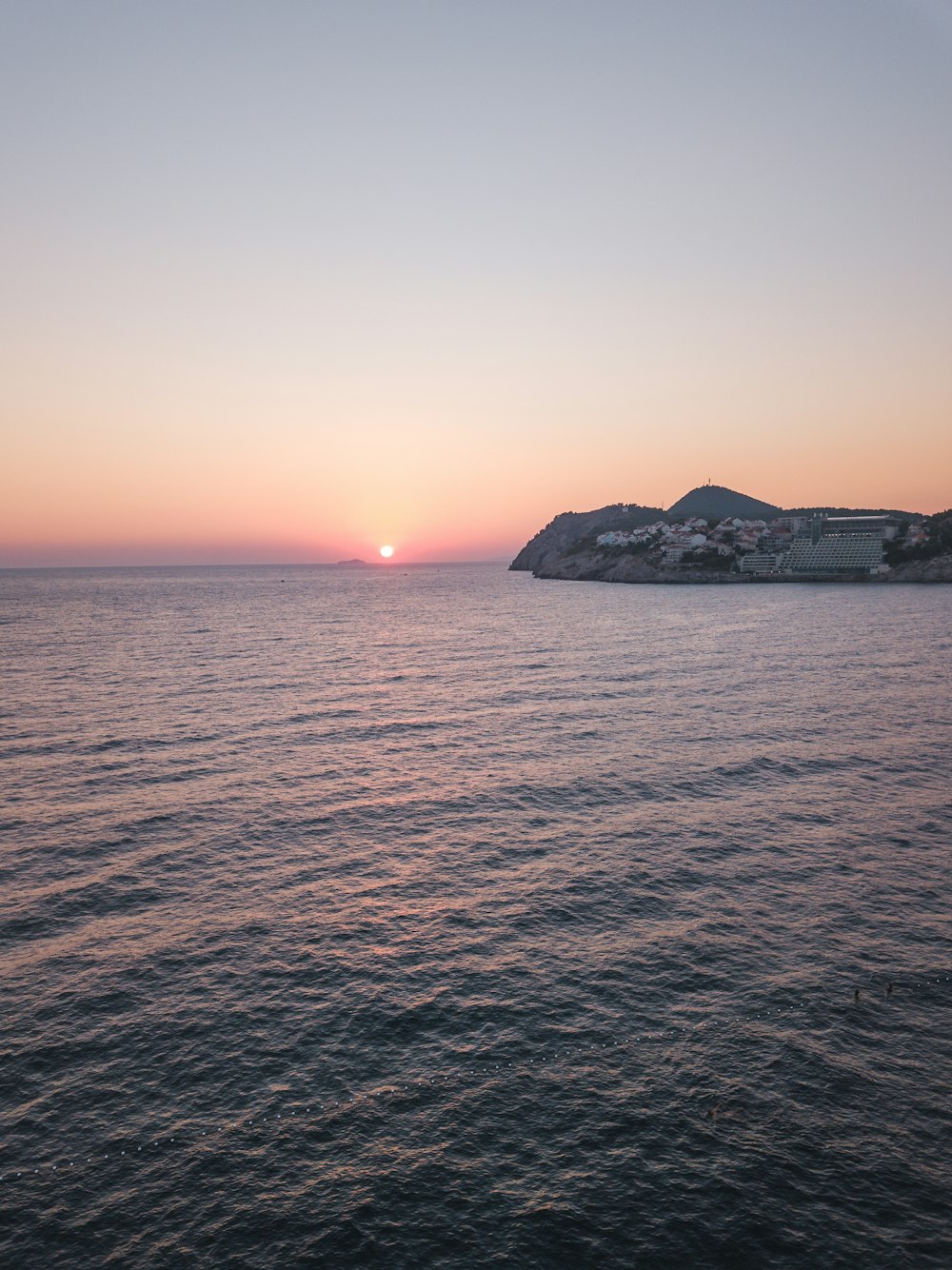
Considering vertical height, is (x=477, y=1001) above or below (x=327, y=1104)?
above

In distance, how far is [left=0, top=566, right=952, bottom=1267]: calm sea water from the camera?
16156 millimetres

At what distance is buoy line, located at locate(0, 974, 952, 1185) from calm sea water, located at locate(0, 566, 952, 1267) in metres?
0.11

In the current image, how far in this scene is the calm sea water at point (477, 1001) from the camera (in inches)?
636

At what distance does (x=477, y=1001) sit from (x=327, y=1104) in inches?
242

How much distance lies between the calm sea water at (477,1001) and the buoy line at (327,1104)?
108 millimetres

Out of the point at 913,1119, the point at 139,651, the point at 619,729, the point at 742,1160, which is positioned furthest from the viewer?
the point at 139,651

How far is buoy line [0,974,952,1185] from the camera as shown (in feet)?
57.3

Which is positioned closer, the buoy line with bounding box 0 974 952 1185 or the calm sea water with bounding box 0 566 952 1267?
the calm sea water with bounding box 0 566 952 1267

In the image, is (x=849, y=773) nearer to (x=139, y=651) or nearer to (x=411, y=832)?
(x=411, y=832)

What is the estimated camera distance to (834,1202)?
16.2 metres

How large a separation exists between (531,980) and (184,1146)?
11740mm

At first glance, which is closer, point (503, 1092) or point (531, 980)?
point (503, 1092)

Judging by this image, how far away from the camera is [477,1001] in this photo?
77.8 feet

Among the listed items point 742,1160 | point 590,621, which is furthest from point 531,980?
point 590,621
